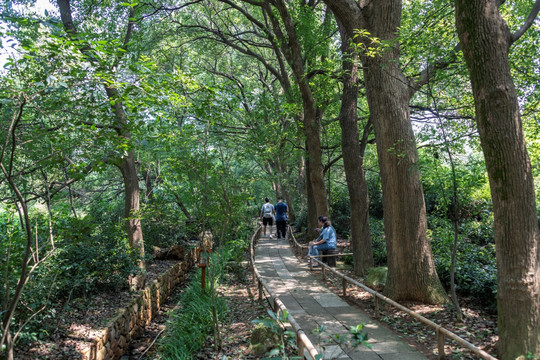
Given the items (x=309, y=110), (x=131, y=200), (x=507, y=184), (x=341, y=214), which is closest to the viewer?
(x=507, y=184)

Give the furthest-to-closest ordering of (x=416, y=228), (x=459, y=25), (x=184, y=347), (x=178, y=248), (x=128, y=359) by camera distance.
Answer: (x=178, y=248)
(x=128, y=359)
(x=416, y=228)
(x=184, y=347)
(x=459, y=25)

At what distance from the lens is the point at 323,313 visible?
6.45m

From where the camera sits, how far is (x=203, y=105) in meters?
5.80

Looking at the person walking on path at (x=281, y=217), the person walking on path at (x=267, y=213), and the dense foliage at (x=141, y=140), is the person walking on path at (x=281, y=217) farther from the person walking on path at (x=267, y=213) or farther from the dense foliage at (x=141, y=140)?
the dense foliage at (x=141, y=140)

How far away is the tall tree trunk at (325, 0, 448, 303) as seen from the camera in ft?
20.6

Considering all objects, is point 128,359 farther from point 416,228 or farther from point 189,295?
point 416,228

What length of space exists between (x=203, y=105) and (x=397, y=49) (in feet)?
11.9

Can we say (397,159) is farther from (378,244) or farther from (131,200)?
(131,200)

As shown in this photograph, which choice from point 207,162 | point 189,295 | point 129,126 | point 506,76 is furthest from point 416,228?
point 189,295

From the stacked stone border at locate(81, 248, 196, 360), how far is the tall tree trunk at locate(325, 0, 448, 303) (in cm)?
513

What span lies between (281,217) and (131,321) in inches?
392

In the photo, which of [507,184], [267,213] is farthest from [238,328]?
[267,213]

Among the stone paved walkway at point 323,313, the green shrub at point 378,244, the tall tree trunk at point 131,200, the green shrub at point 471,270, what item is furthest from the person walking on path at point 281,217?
the green shrub at point 471,270

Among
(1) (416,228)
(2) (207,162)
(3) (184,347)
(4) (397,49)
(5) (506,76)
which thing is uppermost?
(4) (397,49)
